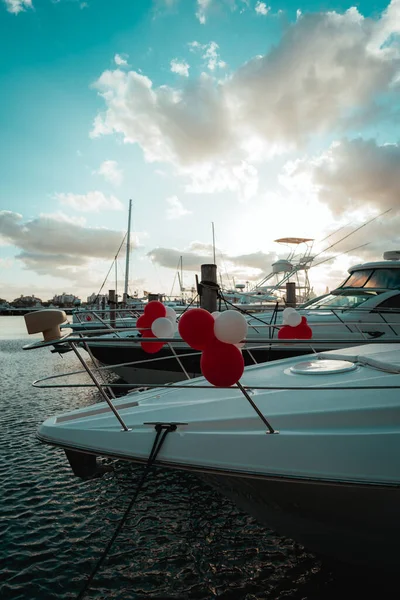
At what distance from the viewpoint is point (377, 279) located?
8.36 m

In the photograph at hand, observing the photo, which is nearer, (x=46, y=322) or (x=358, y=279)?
(x=46, y=322)

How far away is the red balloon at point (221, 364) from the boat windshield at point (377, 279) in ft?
23.9

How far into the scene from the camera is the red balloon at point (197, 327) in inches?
76.8

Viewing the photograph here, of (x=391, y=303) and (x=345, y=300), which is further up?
(x=345, y=300)

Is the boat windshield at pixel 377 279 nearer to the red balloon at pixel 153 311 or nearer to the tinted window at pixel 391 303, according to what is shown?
the tinted window at pixel 391 303

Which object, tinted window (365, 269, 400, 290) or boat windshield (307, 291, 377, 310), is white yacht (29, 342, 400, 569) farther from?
tinted window (365, 269, 400, 290)

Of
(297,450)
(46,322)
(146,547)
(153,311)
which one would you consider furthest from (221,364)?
(146,547)

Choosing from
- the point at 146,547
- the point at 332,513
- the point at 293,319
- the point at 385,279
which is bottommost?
the point at 146,547

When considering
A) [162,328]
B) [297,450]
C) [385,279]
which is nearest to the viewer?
[297,450]

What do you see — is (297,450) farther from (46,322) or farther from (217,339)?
(46,322)

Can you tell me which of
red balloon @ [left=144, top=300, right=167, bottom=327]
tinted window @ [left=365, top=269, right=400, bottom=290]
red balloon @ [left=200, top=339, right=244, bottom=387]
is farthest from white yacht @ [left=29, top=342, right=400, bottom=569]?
tinted window @ [left=365, top=269, right=400, bottom=290]

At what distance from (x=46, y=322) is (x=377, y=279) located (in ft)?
25.1

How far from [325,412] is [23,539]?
2973mm

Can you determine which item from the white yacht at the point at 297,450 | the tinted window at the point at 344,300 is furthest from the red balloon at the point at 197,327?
the tinted window at the point at 344,300
